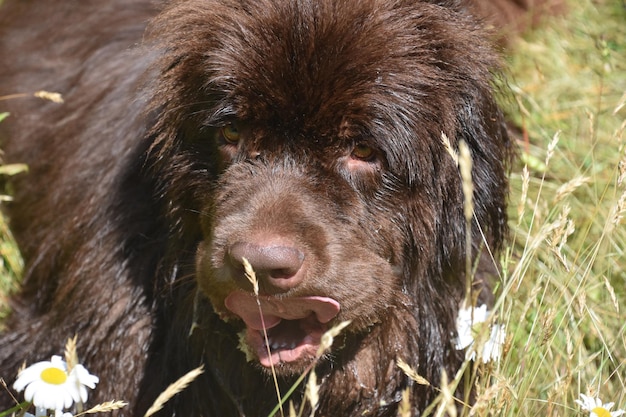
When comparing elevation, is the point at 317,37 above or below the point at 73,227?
above

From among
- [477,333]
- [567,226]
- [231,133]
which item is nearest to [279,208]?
[231,133]

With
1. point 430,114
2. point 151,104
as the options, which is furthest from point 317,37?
point 151,104

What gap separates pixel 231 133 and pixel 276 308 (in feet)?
2.16

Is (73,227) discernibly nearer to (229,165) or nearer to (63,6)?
(229,165)

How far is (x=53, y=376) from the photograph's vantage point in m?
2.82

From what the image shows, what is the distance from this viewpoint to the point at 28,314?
442cm

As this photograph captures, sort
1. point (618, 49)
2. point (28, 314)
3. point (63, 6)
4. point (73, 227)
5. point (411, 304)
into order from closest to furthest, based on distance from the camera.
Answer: point (411, 304) < point (73, 227) < point (28, 314) < point (63, 6) < point (618, 49)

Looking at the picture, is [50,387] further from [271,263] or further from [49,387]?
[271,263]

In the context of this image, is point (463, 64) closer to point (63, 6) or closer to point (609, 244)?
point (609, 244)

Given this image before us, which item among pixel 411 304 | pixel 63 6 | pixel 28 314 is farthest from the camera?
pixel 63 6

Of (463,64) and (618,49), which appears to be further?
(618,49)

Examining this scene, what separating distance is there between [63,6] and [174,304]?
2328 millimetres

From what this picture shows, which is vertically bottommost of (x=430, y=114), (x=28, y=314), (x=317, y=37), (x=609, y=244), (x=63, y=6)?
(x=28, y=314)

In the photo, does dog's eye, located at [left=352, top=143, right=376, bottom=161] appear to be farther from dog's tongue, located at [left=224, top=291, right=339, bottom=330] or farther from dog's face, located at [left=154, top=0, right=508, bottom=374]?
dog's tongue, located at [left=224, top=291, right=339, bottom=330]
